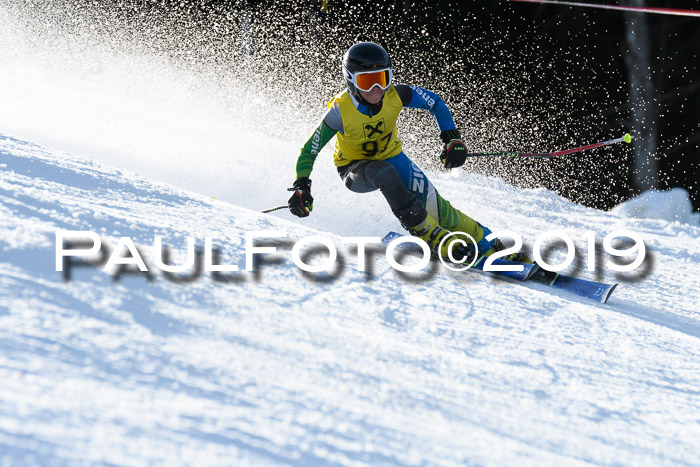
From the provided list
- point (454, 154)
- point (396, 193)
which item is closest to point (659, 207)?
point (454, 154)

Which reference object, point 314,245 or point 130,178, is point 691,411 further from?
point 130,178

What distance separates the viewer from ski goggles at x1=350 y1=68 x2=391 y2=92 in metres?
3.20

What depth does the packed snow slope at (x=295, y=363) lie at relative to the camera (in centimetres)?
112

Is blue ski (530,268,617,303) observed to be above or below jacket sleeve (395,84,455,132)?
below

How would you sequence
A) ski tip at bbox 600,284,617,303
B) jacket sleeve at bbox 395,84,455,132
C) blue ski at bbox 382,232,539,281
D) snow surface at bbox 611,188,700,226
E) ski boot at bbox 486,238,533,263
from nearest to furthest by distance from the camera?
1. ski tip at bbox 600,284,617,303
2. blue ski at bbox 382,232,539,281
3. ski boot at bbox 486,238,533,263
4. jacket sleeve at bbox 395,84,455,132
5. snow surface at bbox 611,188,700,226

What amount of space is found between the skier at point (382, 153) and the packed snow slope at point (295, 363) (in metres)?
0.51

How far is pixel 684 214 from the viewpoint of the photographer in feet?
25.2

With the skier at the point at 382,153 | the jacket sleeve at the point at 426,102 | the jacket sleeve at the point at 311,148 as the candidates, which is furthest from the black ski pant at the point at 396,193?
the jacket sleeve at the point at 426,102

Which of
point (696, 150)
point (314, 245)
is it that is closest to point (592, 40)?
point (696, 150)

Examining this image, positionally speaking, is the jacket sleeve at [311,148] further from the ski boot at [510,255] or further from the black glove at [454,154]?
the ski boot at [510,255]

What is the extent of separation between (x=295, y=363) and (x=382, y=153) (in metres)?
2.19

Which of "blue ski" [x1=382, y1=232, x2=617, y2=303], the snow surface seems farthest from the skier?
the snow surface

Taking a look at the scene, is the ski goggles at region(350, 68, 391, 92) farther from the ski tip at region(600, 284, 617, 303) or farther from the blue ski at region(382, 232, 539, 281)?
the ski tip at region(600, 284, 617, 303)

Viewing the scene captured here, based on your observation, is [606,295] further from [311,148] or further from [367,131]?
[311,148]
